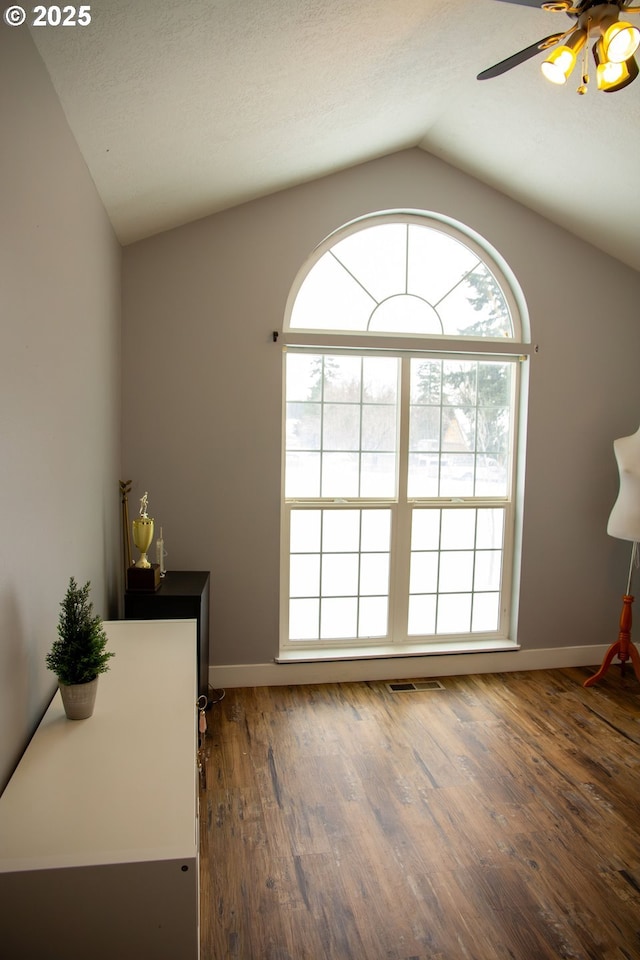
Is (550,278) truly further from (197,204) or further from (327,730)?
(327,730)

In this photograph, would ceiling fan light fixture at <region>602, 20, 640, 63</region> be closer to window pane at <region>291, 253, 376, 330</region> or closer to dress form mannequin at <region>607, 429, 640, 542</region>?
window pane at <region>291, 253, 376, 330</region>

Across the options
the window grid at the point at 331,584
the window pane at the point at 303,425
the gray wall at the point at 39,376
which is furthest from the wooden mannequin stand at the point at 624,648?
the gray wall at the point at 39,376

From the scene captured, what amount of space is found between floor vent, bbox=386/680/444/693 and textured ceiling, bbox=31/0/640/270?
10.1 feet

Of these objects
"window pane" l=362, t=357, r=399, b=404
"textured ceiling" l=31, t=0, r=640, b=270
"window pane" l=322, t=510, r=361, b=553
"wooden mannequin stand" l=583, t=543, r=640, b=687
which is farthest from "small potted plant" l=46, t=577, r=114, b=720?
"wooden mannequin stand" l=583, t=543, r=640, b=687

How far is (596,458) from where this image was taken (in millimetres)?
4262

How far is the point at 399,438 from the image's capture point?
4043 millimetres

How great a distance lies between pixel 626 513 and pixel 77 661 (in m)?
3.32

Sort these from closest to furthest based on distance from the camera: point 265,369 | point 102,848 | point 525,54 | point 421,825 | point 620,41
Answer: point 102,848 → point 620,41 → point 525,54 → point 421,825 → point 265,369

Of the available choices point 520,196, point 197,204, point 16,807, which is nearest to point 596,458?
point 520,196

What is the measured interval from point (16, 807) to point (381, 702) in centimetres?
263

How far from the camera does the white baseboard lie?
12.7 ft

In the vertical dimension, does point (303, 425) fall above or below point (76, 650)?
above

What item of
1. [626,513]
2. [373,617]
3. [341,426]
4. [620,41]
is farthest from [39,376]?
[626,513]

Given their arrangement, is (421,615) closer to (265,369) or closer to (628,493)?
(628,493)
